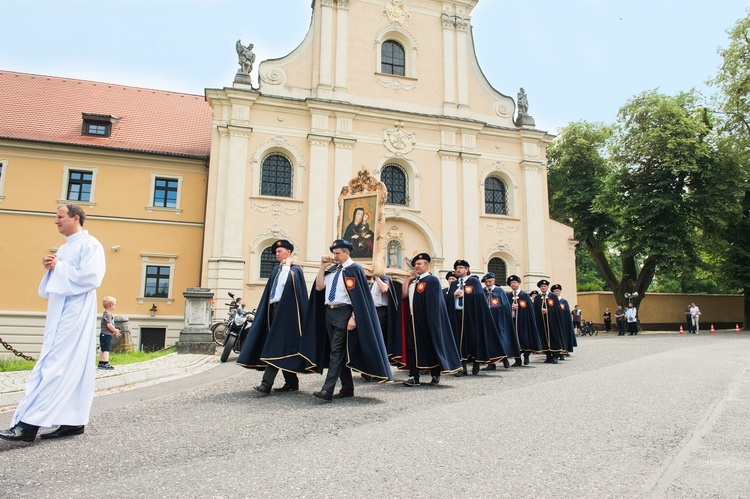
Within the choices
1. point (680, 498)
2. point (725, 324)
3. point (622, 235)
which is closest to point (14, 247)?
point (680, 498)

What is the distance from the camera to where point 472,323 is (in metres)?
9.76

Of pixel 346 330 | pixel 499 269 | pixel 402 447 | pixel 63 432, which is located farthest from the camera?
pixel 499 269

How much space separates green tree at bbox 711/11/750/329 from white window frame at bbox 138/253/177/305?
88.9 feet

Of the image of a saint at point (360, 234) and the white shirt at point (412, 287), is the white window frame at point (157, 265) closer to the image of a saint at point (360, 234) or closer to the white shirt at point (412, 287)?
the image of a saint at point (360, 234)

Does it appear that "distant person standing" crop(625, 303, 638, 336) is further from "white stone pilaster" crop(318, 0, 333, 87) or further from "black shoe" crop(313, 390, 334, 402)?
"black shoe" crop(313, 390, 334, 402)

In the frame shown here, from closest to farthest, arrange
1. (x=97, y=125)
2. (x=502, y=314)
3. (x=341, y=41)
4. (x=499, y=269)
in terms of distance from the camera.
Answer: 1. (x=502, y=314)
2. (x=97, y=125)
3. (x=341, y=41)
4. (x=499, y=269)

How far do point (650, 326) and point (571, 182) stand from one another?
10267 mm

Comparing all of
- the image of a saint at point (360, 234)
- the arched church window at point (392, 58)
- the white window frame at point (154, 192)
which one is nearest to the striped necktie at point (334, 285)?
the image of a saint at point (360, 234)

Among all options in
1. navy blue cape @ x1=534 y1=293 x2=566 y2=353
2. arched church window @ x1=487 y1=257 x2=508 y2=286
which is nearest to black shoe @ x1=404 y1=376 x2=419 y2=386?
navy blue cape @ x1=534 y1=293 x2=566 y2=353

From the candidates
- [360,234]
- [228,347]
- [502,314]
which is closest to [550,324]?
[502,314]

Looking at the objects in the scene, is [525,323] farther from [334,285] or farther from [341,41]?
[341,41]

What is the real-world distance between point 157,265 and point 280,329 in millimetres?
17498

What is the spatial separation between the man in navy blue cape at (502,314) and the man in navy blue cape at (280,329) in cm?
526

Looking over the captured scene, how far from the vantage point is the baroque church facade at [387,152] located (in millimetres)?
22000
